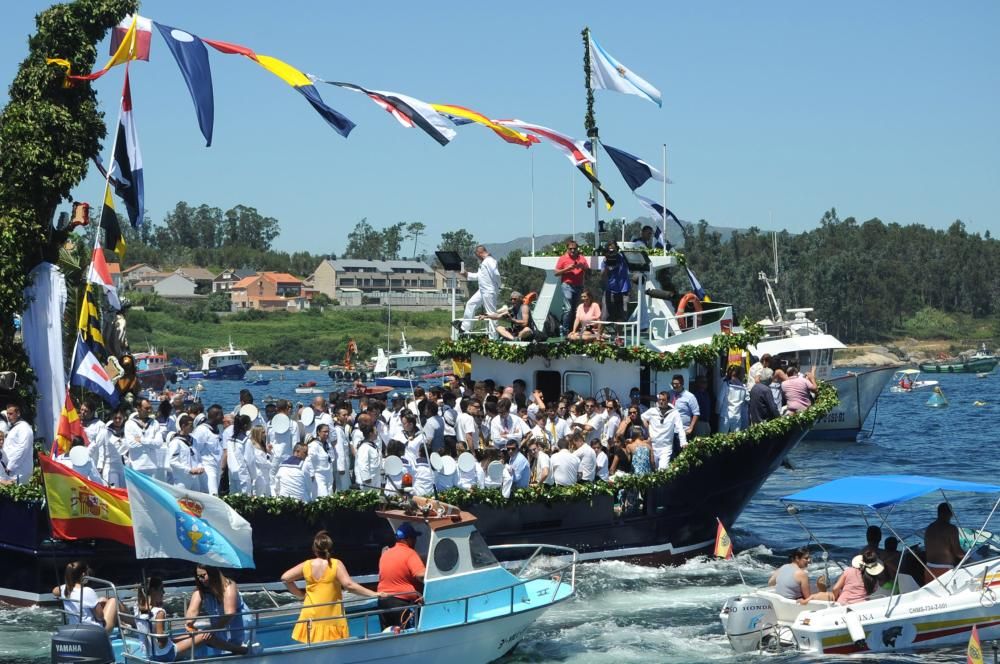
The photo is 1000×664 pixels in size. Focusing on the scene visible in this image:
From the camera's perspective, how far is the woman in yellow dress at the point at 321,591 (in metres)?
13.8

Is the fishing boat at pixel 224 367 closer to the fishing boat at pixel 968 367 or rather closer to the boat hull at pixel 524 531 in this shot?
the fishing boat at pixel 968 367

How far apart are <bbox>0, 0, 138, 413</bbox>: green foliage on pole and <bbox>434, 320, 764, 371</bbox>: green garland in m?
6.57

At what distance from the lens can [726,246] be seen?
139375mm

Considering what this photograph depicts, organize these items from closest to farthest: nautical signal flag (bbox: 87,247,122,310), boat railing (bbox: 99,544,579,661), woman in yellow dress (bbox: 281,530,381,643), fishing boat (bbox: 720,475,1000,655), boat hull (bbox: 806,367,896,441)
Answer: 1. boat railing (bbox: 99,544,579,661)
2. woman in yellow dress (bbox: 281,530,381,643)
3. fishing boat (bbox: 720,475,1000,655)
4. nautical signal flag (bbox: 87,247,122,310)
5. boat hull (bbox: 806,367,896,441)

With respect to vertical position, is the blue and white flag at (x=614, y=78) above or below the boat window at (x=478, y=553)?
above

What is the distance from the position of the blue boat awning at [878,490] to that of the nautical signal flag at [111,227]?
10.5 m

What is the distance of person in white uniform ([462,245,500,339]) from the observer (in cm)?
2219

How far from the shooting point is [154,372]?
83500 millimetres

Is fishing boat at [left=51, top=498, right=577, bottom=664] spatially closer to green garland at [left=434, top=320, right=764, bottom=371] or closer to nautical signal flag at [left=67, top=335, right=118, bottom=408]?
nautical signal flag at [left=67, top=335, right=118, bottom=408]

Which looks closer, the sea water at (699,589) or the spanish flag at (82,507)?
the spanish flag at (82,507)

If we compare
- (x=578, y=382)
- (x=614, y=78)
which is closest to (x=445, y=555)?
(x=578, y=382)

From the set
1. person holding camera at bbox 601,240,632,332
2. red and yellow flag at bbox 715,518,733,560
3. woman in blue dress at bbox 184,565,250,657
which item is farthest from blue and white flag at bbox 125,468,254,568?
person holding camera at bbox 601,240,632,332

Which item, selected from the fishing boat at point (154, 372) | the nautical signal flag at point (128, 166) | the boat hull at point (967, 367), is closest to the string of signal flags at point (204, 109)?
the nautical signal flag at point (128, 166)

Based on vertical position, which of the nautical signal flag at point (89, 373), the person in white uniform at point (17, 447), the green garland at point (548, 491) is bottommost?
the green garland at point (548, 491)
